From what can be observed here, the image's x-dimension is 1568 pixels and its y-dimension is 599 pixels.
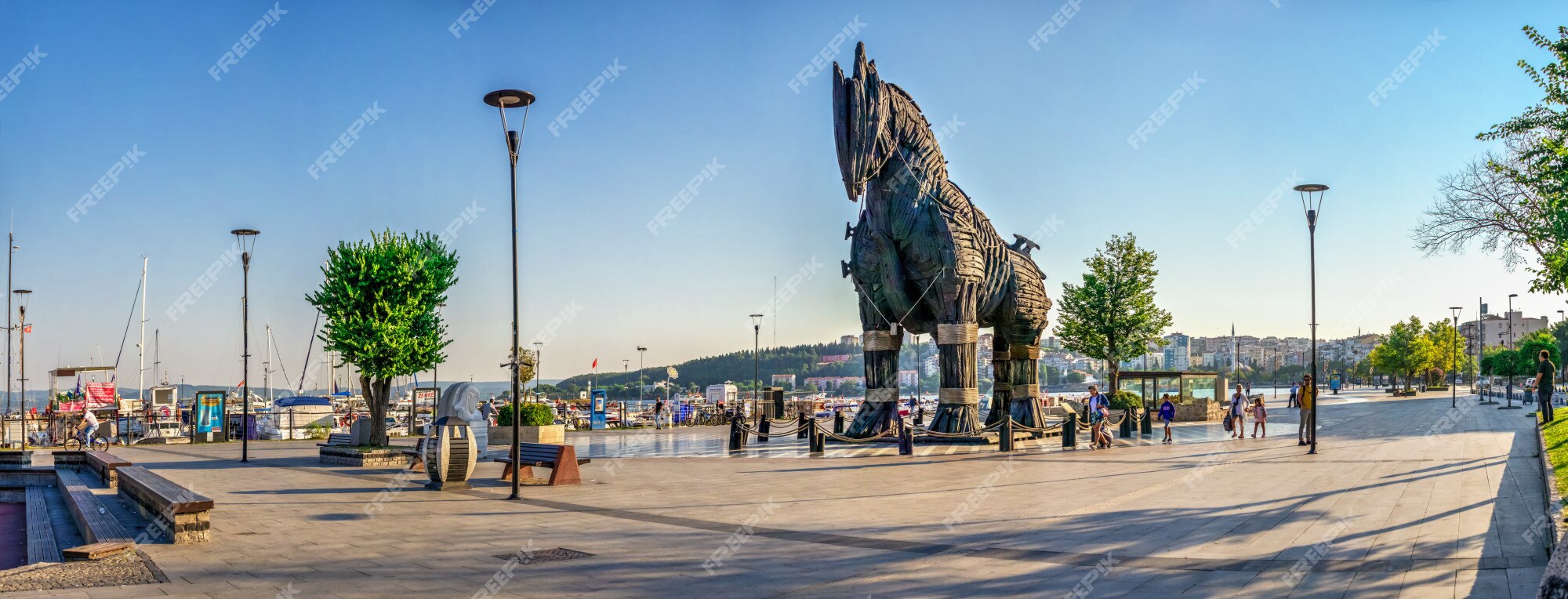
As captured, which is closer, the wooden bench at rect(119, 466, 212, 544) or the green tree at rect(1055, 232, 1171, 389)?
the wooden bench at rect(119, 466, 212, 544)

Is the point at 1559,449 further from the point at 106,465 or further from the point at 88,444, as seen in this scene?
the point at 88,444

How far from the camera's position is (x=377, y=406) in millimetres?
21500

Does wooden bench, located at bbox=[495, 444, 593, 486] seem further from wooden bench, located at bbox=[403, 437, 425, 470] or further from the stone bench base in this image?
the stone bench base

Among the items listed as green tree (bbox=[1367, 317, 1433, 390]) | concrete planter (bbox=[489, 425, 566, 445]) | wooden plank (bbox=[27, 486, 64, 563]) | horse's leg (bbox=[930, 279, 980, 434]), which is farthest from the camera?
green tree (bbox=[1367, 317, 1433, 390])

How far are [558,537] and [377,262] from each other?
41.6ft

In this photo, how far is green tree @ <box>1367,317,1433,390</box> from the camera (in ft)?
236

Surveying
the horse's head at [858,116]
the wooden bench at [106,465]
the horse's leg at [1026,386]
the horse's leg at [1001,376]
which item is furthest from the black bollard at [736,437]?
the wooden bench at [106,465]

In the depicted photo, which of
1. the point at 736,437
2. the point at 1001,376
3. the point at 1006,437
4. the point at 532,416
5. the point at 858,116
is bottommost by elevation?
the point at 736,437

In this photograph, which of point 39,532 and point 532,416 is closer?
point 39,532

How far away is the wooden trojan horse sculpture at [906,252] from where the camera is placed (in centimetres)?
2094

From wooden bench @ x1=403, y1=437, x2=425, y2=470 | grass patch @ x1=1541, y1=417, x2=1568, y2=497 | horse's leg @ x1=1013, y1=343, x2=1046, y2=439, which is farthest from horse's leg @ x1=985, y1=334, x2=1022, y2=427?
wooden bench @ x1=403, y1=437, x2=425, y2=470

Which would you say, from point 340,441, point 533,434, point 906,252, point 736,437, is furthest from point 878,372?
point 340,441

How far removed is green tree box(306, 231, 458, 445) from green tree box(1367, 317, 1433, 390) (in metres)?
71.9

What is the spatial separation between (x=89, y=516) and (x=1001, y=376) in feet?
67.5
